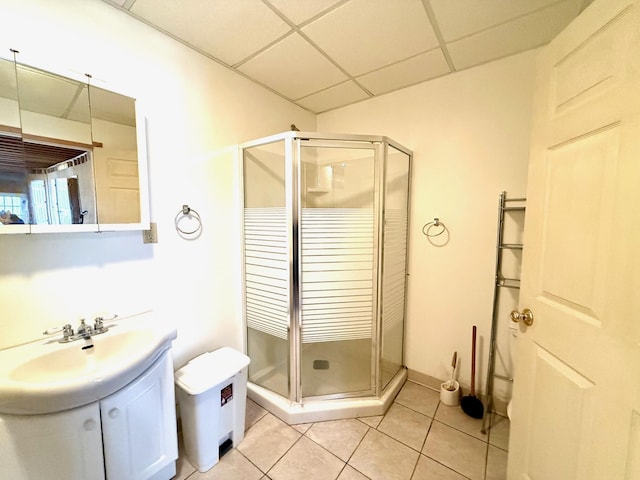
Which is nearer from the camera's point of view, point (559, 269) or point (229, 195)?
point (559, 269)

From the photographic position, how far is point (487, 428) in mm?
1666

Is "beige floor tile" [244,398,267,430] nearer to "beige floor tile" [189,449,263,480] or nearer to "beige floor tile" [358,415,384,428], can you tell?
"beige floor tile" [189,449,263,480]

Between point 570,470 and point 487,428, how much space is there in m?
0.99

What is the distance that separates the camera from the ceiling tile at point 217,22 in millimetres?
1245

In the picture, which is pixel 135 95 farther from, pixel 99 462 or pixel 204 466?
pixel 204 466

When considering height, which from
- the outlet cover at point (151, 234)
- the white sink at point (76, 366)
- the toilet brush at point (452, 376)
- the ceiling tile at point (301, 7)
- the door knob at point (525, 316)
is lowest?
the toilet brush at point (452, 376)

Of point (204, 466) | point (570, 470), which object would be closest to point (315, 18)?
point (570, 470)

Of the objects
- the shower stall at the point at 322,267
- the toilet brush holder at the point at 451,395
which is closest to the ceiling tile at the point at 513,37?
the shower stall at the point at 322,267

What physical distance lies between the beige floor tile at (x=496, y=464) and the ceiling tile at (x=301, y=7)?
269cm

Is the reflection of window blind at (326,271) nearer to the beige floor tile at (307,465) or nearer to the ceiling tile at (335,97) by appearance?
the beige floor tile at (307,465)

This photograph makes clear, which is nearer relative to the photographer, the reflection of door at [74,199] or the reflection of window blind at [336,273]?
the reflection of door at [74,199]

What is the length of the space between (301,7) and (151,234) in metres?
1.51

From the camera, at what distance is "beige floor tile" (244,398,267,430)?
5.59 feet

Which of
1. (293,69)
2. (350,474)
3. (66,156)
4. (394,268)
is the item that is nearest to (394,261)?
(394,268)
